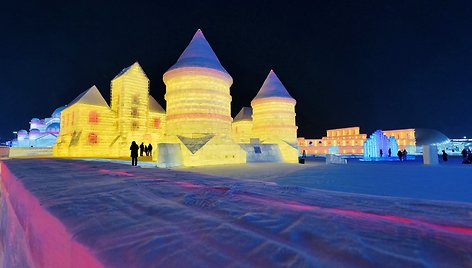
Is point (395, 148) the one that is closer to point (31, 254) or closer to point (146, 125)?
point (146, 125)

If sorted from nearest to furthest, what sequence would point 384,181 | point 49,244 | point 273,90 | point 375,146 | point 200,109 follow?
1. point 49,244
2. point 384,181
3. point 200,109
4. point 273,90
5. point 375,146

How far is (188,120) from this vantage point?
14.1 meters

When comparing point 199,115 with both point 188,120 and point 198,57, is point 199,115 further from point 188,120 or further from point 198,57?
point 198,57

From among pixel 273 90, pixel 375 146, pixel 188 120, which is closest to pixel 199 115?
pixel 188 120

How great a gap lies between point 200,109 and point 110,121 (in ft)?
43.9

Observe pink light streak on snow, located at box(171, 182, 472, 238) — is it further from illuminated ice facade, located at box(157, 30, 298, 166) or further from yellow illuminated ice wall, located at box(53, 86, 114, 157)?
yellow illuminated ice wall, located at box(53, 86, 114, 157)

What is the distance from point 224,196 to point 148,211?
0.98 metres

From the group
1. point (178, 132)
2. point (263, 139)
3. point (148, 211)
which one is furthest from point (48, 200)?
point (263, 139)

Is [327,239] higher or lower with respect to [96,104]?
lower

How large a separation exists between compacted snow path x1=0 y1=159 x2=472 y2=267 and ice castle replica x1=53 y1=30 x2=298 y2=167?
9.78m

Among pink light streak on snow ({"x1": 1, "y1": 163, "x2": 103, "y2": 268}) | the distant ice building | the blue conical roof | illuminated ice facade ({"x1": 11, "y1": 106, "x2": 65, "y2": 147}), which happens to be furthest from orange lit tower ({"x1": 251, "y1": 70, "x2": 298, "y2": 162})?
illuminated ice facade ({"x1": 11, "y1": 106, "x2": 65, "y2": 147})

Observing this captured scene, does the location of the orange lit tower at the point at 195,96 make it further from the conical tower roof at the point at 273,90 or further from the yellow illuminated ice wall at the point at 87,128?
the yellow illuminated ice wall at the point at 87,128

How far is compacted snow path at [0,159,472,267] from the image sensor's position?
44.2 inches

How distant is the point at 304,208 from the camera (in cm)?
222
